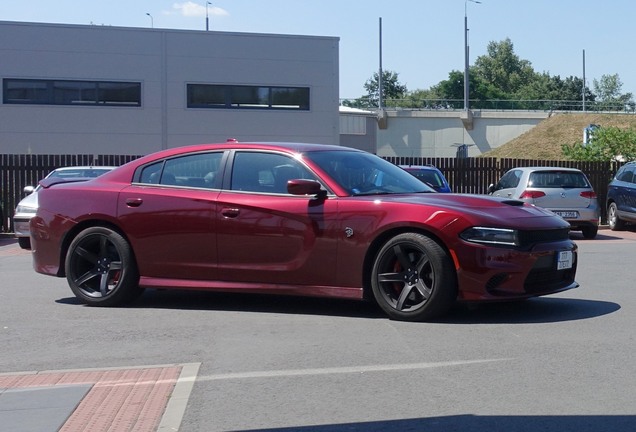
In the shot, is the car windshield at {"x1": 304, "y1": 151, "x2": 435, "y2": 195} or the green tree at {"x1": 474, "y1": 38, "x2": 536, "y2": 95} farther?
the green tree at {"x1": 474, "y1": 38, "x2": 536, "y2": 95}

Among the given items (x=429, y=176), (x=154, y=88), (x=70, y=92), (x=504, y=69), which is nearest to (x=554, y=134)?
(x=154, y=88)

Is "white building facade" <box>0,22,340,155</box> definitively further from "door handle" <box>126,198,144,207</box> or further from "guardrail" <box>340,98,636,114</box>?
"guardrail" <box>340,98,636,114</box>

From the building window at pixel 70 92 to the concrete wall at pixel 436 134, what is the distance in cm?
3773

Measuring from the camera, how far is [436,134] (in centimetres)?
6944

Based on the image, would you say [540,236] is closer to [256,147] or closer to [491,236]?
[491,236]

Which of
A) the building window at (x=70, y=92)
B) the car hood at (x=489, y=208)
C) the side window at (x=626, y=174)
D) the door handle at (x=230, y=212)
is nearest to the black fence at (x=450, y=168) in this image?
the side window at (x=626, y=174)

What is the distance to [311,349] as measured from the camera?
6902 mm

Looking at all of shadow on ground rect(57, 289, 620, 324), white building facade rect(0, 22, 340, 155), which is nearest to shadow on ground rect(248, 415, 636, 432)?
shadow on ground rect(57, 289, 620, 324)

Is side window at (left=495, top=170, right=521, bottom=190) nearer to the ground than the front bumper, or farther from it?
farther from it

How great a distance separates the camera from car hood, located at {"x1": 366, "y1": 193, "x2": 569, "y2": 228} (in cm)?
770

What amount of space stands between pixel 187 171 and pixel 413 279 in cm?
249

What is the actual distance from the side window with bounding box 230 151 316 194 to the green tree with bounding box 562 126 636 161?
21542 mm

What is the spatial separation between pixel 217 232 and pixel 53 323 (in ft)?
5.32

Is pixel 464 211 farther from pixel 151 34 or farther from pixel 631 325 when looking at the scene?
pixel 151 34
